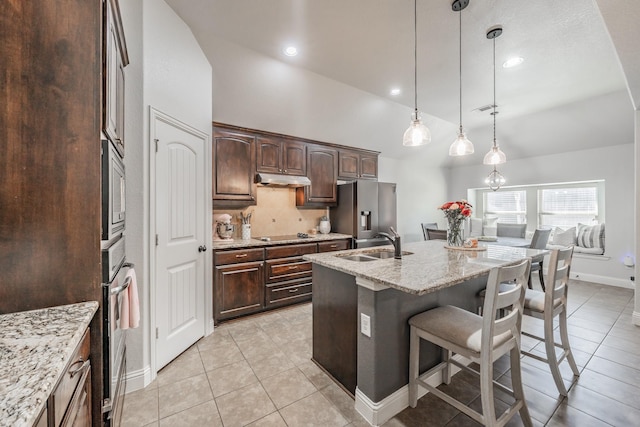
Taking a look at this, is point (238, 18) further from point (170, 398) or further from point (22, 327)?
point (170, 398)

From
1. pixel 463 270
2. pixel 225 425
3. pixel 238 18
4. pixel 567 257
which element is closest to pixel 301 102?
pixel 238 18

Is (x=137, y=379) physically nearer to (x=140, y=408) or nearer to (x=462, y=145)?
(x=140, y=408)

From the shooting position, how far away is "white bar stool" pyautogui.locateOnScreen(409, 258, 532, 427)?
1372 mm

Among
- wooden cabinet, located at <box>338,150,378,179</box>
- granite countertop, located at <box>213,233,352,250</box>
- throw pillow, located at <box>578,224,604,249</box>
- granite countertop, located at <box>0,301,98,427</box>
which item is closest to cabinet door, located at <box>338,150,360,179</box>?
wooden cabinet, located at <box>338,150,378,179</box>

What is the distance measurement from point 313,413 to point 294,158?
10.6ft

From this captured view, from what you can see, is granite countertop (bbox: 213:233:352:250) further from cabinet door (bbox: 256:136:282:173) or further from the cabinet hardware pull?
the cabinet hardware pull

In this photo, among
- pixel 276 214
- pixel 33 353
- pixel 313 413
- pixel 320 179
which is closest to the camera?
pixel 33 353

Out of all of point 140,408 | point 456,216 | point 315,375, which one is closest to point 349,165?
point 456,216

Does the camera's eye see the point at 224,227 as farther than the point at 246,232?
No

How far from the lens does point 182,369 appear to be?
7.20 ft

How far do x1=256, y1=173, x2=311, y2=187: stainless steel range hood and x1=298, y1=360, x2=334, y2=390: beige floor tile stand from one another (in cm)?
230

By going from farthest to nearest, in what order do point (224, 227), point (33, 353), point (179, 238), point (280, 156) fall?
point (280, 156) → point (224, 227) → point (179, 238) → point (33, 353)

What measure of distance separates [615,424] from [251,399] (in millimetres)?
2309

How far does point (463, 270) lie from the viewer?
67.4 inches
